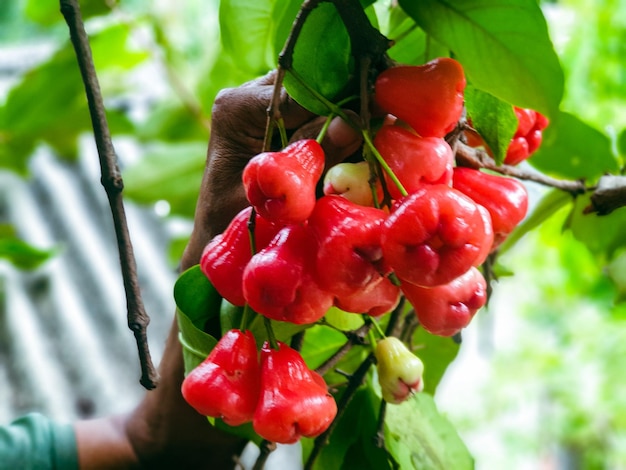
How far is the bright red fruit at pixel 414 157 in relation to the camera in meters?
0.41

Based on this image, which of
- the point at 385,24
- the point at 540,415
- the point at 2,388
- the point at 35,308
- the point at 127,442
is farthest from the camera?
the point at 540,415

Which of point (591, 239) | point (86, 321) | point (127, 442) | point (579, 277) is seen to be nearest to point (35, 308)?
point (86, 321)

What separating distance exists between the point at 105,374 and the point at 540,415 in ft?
6.98

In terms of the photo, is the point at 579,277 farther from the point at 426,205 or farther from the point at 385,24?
the point at 426,205

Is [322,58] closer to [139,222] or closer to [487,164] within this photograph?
[487,164]

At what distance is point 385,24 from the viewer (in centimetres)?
56

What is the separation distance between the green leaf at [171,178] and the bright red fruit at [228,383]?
762 millimetres

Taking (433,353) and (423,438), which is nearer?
(423,438)

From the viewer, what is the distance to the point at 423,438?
0.57 m

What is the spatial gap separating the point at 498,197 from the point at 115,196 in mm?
239

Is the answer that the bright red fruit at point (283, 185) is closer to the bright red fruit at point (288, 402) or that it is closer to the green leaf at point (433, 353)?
the bright red fruit at point (288, 402)

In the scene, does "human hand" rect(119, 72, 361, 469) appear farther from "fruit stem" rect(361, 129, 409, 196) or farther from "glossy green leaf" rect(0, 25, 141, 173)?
"glossy green leaf" rect(0, 25, 141, 173)

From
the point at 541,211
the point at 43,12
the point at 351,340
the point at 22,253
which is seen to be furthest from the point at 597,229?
the point at 43,12

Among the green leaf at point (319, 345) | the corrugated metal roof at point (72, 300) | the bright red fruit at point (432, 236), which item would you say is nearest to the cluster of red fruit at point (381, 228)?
the bright red fruit at point (432, 236)
